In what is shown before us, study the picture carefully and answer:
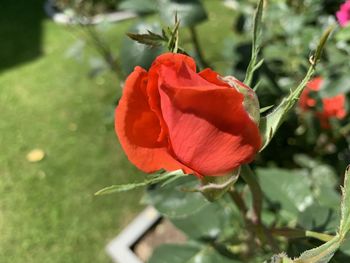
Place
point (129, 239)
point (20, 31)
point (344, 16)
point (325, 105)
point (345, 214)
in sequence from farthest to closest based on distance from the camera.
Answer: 1. point (20, 31)
2. point (129, 239)
3. point (325, 105)
4. point (344, 16)
5. point (345, 214)

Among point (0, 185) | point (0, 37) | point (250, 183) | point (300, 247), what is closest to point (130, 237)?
point (0, 185)

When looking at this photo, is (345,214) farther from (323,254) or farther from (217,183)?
(217,183)

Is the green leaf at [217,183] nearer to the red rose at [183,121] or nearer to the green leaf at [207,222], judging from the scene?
the red rose at [183,121]

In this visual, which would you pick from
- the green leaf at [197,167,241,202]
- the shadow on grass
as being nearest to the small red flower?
the green leaf at [197,167,241,202]

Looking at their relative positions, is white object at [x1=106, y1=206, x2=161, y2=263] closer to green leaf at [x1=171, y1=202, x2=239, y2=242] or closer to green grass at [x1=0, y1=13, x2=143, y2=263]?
green grass at [x1=0, y1=13, x2=143, y2=263]

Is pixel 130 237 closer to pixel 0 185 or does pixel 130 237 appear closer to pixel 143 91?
pixel 0 185

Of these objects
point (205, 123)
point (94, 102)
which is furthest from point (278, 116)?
point (94, 102)
